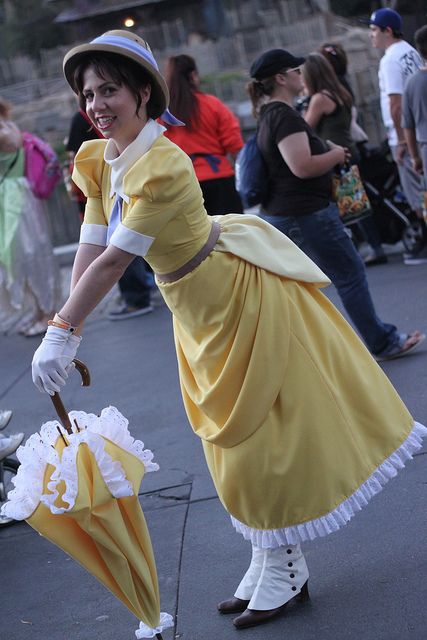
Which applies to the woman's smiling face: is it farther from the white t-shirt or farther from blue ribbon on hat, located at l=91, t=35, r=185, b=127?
the white t-shirt

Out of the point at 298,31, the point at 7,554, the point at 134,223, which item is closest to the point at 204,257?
the point at 134,223

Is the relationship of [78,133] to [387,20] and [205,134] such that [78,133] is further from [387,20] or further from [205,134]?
[387,20]

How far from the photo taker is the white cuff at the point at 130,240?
3000mm

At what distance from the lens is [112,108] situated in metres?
3.08

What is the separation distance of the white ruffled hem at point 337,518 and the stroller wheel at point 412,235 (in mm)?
6048

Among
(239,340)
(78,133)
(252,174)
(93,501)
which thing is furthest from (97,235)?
(78,133)

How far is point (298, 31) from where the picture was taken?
6462 centimetres

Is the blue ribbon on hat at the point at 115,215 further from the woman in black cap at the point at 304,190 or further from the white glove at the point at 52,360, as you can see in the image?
the woman in black cap at the point at 304,190

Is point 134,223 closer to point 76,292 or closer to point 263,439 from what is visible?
point 76,292

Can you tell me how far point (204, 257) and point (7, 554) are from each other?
6.07ft

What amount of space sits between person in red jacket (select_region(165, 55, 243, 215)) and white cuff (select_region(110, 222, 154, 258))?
503cm

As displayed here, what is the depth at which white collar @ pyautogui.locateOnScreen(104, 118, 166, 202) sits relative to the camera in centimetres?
309

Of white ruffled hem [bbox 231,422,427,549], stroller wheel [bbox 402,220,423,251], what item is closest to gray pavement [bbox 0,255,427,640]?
white ruffled hem [bbox 231,422,427,549]

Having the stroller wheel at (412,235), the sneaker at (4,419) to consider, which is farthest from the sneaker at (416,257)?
the sneaker at (4,419)
